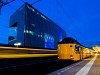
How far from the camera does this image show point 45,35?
104375mm

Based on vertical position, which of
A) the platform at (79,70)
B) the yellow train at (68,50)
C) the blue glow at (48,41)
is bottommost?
the platform at (79,70)

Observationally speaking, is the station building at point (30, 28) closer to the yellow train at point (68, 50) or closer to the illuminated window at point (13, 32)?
the illuminated window at point (13, 32)

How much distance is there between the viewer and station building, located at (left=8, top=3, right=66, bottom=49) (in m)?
82.1

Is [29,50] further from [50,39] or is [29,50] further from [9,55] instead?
[50,39]

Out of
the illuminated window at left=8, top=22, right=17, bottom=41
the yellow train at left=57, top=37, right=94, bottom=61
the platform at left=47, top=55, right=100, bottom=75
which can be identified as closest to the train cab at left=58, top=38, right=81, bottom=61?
the yellow train at left=57, top=37, right=94, bottom=61

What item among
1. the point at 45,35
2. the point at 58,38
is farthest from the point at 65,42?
the point at 58,38

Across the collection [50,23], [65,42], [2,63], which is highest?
[50,23]

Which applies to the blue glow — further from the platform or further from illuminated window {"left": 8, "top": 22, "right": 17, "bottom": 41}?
the platform

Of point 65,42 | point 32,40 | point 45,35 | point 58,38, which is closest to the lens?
point 65,42

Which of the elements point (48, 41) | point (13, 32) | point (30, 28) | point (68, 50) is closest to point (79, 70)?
point (68, 50)

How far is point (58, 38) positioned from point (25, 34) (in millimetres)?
52616

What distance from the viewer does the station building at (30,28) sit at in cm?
8206

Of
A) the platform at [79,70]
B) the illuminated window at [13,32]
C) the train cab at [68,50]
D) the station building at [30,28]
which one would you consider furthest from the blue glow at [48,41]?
the platform at [79,70]

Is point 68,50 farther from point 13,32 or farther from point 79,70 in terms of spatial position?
point 13,32
